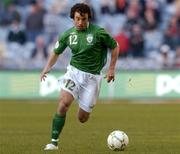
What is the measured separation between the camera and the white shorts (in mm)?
11742

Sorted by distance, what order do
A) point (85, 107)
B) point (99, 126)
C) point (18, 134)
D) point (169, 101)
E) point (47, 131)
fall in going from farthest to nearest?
point (169, 101)
point (99, 126)
point (47, 131)
point (18, 134)
point (85, 107)

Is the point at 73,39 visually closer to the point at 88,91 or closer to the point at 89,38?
the point at 89,38

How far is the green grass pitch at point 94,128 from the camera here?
39.3 feet

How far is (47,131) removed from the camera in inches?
631

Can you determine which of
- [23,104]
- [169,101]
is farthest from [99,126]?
[169,101]

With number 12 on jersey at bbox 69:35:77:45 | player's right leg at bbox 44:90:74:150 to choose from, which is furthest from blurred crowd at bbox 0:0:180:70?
player's right leg at bbox 44:90:74:150

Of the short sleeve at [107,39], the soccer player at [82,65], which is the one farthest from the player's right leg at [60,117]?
the short sleeve at [107,39]

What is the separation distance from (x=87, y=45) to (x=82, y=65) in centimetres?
36

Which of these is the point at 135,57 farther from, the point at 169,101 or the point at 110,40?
the point at 110,40

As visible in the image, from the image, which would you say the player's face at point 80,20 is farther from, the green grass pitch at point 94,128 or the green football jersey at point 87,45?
the green grass pitch at point 94,128

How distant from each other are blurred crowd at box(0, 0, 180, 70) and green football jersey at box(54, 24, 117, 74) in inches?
725

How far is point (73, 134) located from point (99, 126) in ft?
8.00

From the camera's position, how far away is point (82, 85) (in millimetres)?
11898

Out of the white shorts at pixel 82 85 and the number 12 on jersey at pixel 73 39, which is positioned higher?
the number 12 on jersey at pixel 73 39
